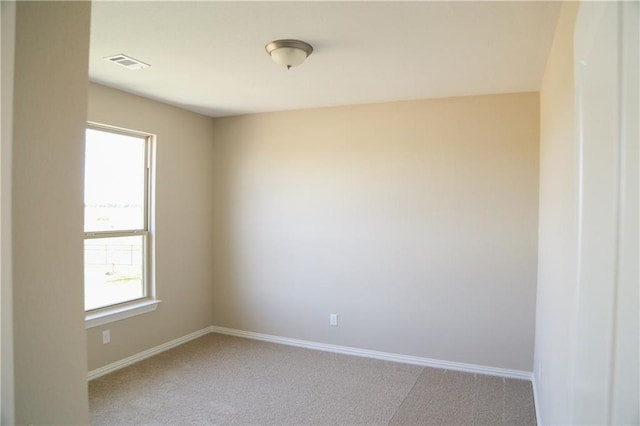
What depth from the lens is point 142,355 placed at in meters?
4.03

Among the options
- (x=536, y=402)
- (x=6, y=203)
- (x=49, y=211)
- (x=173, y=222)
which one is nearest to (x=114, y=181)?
(x=173, y=222)

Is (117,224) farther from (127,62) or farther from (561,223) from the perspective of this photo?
(561,223)

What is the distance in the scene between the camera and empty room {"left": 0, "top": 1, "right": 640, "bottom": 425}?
1054mm

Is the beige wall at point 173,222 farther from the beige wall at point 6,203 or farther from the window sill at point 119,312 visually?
the beige wall at point 6,203

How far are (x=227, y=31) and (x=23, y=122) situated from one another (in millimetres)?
1627

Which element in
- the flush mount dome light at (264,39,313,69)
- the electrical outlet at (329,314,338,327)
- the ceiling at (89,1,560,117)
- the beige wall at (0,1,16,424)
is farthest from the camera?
the electrical outlet at (329,314,338,327)

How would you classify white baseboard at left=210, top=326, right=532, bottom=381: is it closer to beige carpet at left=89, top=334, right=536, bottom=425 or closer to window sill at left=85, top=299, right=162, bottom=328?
beige carpet at left=89, top=334, right=536, bottom=425

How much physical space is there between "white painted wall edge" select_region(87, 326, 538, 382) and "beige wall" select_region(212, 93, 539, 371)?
0.19ft

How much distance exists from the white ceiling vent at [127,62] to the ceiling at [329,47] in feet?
0.20

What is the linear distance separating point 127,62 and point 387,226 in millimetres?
2649

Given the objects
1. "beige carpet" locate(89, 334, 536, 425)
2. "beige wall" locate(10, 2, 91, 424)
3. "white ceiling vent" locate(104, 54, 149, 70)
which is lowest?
"beige carpet" locate(89, 334, 536, 425)

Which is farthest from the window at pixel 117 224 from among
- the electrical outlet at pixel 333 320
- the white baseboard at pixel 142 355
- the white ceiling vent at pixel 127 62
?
the electrical outlet at pixel 333 320

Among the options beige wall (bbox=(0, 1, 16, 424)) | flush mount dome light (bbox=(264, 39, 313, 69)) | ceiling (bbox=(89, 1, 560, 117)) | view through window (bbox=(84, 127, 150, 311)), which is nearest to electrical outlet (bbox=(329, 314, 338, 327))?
view through window (bbox=(84, 127, 150, 311))

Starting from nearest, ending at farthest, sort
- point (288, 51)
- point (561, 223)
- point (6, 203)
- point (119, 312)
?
point (6, 203) < point (561, 223) < point (288, 51) < point (119, 312)
